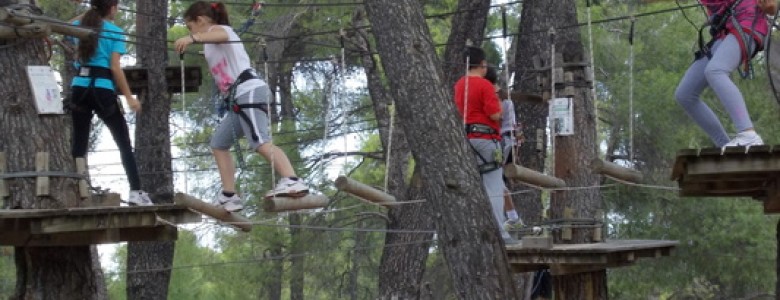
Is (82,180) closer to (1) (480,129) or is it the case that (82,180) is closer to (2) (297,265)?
(1) (480,129)

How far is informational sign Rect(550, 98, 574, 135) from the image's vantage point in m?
9.85

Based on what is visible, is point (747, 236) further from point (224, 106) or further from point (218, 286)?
point (224, 106)

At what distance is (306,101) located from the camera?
65.6 feet

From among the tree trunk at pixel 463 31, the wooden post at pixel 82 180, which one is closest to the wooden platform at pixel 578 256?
the wooden post at pixel 82 180

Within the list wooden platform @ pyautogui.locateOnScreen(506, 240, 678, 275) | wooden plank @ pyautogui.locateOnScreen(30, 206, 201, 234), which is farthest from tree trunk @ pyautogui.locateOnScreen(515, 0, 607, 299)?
wooden plank @ pyautogui.locateOnScreen(30, 206, 201, 234)

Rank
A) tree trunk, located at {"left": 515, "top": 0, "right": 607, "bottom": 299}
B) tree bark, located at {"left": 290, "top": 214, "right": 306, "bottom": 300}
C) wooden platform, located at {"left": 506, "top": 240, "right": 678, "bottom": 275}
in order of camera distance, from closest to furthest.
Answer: wooden platform, located at {"left": 506, "top": 240, "right": 678, "bottom": 275}
tree trunk, located at {"left": 515, "top": 0, "right": 607, "bottom": 299}
tree bark, located at {"left": 290, "top": 214, "right": 306, "bottom": 300}

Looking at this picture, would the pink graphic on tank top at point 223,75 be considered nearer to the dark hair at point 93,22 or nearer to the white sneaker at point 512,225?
the dark hair at point 93,22

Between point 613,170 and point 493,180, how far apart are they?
0.81 m

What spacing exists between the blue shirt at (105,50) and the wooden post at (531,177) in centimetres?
240

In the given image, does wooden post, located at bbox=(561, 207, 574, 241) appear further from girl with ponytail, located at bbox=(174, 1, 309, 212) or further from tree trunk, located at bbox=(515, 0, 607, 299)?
girl with ponytail, located at bbox=(174, 1, 309, 212)

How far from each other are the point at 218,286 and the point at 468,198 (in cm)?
1633

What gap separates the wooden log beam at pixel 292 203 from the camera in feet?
25.3

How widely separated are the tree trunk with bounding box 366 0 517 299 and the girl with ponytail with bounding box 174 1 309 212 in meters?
1.21

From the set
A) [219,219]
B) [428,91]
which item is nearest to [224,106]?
[219,219]
